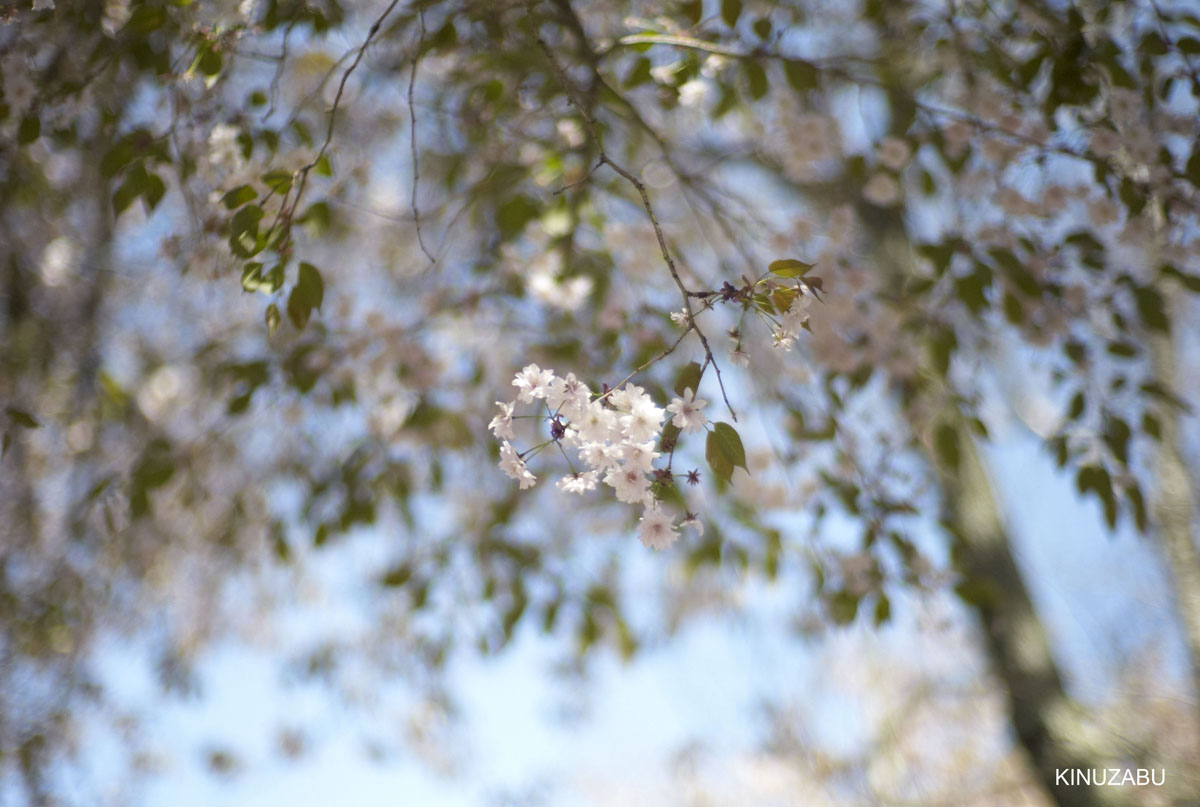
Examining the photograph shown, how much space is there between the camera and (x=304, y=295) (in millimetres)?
1306

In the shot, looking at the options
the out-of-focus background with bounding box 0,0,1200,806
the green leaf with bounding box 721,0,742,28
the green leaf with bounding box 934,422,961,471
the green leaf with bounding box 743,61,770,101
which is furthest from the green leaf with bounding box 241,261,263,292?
the green leaf with bounding box 934,422,961,471

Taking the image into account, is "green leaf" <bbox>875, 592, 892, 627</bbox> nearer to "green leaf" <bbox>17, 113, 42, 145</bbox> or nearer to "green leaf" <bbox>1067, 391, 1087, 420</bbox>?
"green leaf" <bbox>1067, 391, 1087, 420</bbox>

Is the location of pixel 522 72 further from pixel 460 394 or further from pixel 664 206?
pixel 664 206

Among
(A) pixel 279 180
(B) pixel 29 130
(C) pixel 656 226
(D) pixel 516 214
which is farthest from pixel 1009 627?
(B) pixel 29 130

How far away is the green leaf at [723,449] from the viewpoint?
0.98 metres

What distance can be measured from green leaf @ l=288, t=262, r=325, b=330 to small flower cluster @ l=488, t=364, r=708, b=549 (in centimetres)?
50

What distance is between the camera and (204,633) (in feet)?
11.8

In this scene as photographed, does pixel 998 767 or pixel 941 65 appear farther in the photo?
pixel 998 767

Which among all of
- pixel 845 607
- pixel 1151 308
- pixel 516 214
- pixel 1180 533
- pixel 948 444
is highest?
pixel 516 214

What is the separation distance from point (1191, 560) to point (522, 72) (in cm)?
349

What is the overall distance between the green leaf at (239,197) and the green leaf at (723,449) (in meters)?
0.86

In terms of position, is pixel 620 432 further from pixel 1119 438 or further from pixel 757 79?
pixel 1119 438

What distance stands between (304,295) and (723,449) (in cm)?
76

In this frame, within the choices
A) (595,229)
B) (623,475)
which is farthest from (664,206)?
(623,475)
